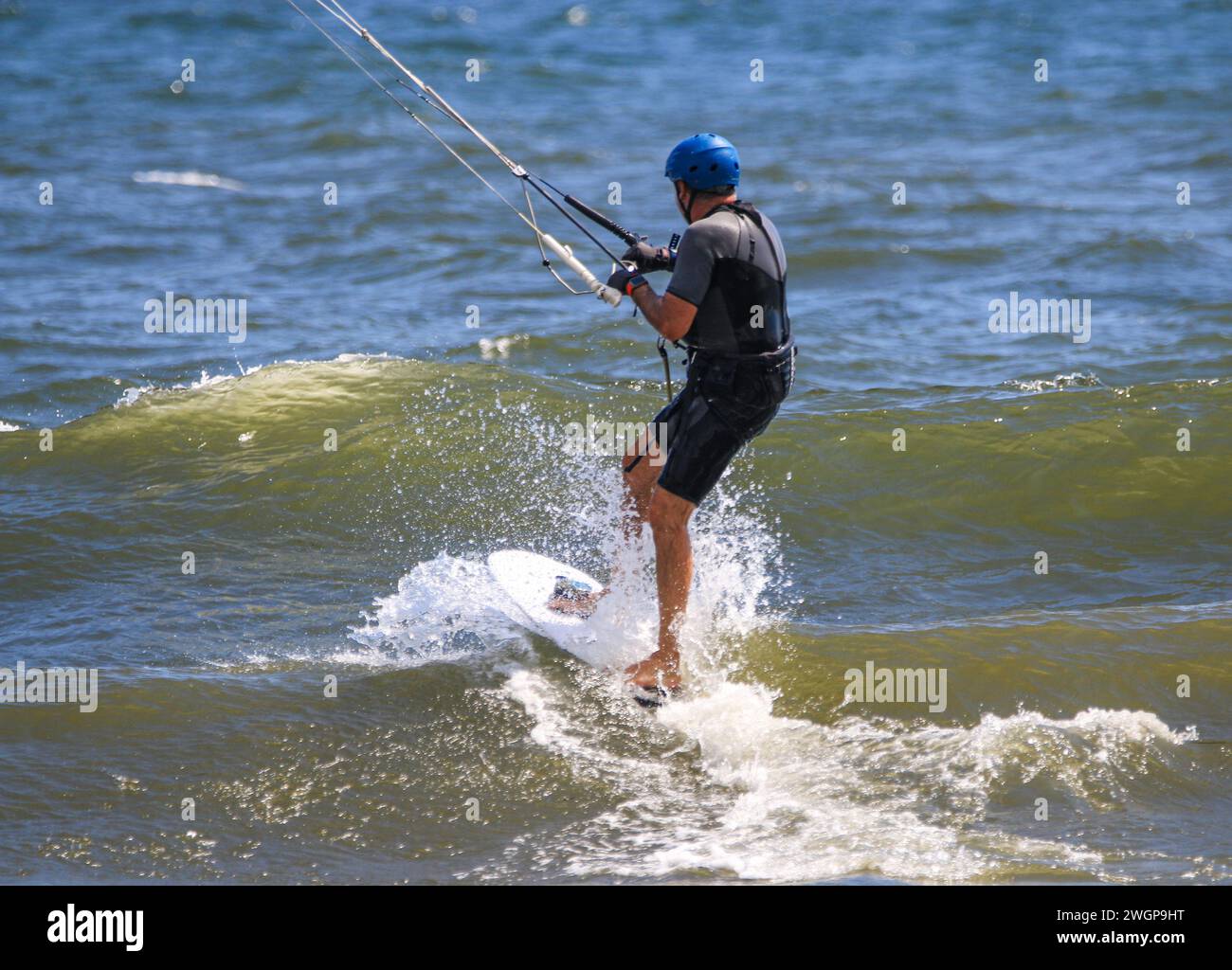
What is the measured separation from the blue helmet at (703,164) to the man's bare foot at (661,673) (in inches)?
84.5

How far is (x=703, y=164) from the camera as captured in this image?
233 inches

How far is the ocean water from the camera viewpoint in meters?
5.52

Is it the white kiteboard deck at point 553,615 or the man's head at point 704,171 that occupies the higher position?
the man's head at point 704,171

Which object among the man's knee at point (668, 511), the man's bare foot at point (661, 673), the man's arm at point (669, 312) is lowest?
the man's bare foot at point (661, 673)

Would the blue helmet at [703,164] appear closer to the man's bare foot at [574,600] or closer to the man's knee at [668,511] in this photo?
the man's knee at [668,511]

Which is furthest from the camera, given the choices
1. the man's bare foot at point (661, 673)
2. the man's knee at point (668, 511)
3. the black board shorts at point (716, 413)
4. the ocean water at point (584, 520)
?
the man's bare foot at point (661, 673)

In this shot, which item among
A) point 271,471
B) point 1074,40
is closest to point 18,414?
point 271,471

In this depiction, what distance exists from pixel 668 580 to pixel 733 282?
1.39m

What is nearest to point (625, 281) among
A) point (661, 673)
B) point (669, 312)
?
point (669, 312)

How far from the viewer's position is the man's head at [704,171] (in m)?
5.92

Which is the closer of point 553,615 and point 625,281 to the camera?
point 625,281

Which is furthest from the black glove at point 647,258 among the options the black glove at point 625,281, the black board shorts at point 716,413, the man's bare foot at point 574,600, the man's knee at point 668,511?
the man's bare foot at point 574,600

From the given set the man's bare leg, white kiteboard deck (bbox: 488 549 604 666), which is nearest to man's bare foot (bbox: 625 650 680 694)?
the man's bare leg

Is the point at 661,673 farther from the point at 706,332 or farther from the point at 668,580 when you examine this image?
the point at 706,332
